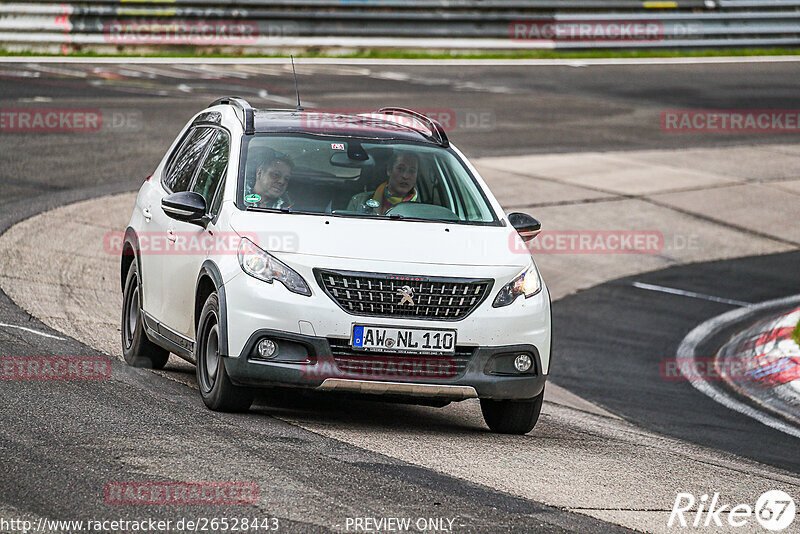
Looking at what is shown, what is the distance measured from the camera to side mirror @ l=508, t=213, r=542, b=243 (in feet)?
26.9

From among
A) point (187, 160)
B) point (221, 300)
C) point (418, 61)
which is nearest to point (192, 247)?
point (221, 300)

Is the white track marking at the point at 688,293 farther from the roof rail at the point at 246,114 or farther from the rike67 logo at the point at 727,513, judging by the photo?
the rike67 logo at the point at 727,513

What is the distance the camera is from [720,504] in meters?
6.55

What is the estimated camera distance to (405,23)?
33.3m

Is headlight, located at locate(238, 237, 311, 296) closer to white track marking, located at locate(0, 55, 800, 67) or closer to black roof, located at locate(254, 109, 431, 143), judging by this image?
black roof, located at locate(254, 109, 431, 143)

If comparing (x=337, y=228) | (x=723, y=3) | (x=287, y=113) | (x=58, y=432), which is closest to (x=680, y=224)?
(x=287, y=113)

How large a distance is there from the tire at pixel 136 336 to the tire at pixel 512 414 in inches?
92.7

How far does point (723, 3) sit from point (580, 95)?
31.0ft

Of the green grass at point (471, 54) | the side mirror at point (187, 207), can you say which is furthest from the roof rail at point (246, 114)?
the green grass at point (471, 54)

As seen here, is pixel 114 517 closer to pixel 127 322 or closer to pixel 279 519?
pixel 279 519

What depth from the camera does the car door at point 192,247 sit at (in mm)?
7914

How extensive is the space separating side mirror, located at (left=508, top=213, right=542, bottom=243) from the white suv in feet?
0.08

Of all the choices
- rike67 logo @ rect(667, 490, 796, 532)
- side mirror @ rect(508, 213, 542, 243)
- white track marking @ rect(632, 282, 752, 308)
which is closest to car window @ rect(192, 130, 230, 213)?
side mirror @ rect(508, 213, 542, 243)

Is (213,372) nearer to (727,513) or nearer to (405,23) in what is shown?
(727,513)
